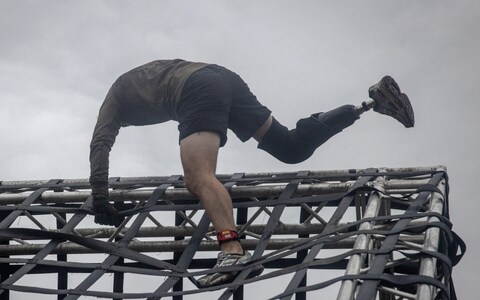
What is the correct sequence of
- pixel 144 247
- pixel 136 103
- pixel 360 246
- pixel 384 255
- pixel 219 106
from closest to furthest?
1. pixel 384 255
2. pixel 360 246
3. pixel 219 106
4. pixel 136 103
5. pixel 144 247

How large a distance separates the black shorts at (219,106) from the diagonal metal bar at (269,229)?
0.57 metres

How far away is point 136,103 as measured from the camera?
733 cm

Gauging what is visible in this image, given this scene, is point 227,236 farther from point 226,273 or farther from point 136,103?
point 136,103

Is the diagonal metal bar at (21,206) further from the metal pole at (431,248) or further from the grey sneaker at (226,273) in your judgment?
the metal pole at (431,248)

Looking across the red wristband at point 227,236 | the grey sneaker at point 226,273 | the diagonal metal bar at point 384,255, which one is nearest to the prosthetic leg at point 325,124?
the diagonal metal bar at point 384,255

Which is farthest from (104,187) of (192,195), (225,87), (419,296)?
(419,296)

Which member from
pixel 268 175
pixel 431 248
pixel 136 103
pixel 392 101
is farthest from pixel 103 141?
pixel 431 248

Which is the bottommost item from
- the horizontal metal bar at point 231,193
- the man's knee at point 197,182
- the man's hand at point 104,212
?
the man's knee at point 197,182

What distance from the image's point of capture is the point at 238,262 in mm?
6090

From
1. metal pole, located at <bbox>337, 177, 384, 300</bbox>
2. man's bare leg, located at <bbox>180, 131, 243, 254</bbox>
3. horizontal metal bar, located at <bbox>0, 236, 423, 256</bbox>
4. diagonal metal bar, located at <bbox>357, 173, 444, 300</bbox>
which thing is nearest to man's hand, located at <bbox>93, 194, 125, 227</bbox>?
horizontal metal bar, located at <bbox>0, 236, 423, 256</bbox>

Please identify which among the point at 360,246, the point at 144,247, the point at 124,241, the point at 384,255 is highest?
the point at 144,247

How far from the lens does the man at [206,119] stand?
6617mm

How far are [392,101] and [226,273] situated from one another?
1.83 metres

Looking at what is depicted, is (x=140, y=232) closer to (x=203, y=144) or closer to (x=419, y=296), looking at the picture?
(x=203, y=144)
